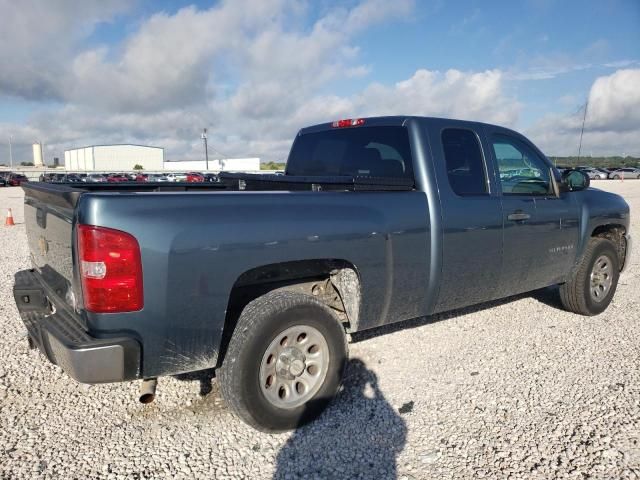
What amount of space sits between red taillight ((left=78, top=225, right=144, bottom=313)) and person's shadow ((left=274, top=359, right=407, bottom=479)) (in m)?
1.25

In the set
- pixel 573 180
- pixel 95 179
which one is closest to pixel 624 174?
pixel 95 179

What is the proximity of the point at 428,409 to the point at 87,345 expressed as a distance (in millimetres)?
2177

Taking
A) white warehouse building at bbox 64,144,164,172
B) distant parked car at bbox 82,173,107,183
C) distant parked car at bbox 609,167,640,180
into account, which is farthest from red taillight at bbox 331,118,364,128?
white warehouse building at bbox 64,144,164,172

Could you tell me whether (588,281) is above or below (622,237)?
below

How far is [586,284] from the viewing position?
16.6ft

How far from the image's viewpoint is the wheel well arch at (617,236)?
5318mm

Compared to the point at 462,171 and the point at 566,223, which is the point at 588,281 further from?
the point at 462,171

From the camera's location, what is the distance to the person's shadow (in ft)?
8.80

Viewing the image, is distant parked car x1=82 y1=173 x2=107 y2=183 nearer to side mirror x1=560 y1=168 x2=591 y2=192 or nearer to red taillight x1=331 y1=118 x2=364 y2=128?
red taillight x1=331 y1=118 x2=364 y2=128

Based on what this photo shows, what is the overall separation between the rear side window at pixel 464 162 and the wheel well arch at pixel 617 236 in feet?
7.04

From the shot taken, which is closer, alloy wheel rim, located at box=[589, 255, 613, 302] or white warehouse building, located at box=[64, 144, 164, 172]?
alloy wheel rim, located at box=[589, 255, 613, 302]

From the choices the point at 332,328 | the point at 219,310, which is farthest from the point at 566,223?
the point at 219,310

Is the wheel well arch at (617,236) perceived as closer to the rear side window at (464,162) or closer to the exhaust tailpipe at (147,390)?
the rear side window at (464,162)

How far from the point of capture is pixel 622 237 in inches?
214
